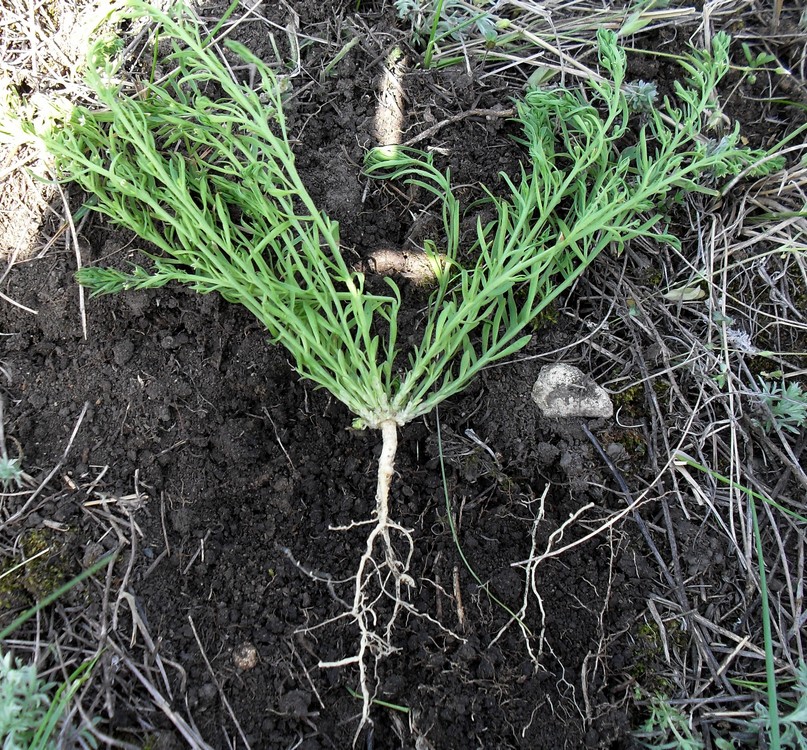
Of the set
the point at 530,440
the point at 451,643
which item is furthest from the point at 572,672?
the point at 530,440

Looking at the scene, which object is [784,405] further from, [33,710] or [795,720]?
[33,710]

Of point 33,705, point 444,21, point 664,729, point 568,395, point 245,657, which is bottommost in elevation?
point 664,729

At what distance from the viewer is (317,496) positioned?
1840 mm

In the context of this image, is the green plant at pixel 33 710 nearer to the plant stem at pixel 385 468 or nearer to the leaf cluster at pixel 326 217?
the plant stem at pixel 385 468

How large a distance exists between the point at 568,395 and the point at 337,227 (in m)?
0.87

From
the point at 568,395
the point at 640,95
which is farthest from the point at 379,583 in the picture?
the point at 640,95

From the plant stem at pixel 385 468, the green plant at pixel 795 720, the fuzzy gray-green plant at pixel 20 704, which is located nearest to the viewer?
the fuzzy gray-green plant at pixel 20 704

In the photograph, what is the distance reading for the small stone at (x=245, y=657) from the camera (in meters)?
1.66

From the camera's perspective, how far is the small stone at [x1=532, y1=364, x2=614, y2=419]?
6.42 ft

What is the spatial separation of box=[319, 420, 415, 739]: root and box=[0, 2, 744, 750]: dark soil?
41 mm

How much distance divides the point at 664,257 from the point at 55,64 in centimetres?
207

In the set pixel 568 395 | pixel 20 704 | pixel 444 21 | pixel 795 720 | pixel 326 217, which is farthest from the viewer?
pixel 444 21

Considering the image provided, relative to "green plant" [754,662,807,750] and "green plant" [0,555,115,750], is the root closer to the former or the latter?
"green plant" [0,555,115,750]

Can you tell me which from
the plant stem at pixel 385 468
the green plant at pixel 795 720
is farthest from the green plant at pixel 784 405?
the plant stem at pixel 385 468
